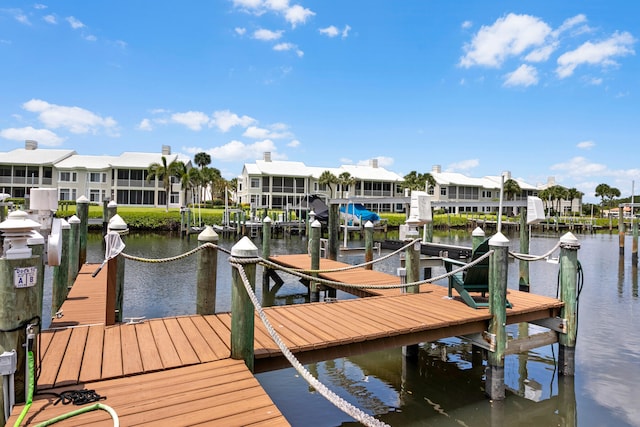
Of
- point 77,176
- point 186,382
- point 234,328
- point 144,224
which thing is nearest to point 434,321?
point 234,328

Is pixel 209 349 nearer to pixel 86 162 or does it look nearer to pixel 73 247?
pixel 73 247

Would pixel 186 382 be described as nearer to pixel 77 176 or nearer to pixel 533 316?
pixel 533 316

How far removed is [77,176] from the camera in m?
53.1

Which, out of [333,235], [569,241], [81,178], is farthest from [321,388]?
[81,178]

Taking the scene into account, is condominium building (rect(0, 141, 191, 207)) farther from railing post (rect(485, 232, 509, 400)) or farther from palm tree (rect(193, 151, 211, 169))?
railing post (rect(485, 232, 509, 400))

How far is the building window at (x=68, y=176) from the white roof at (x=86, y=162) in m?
0.98

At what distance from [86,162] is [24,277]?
195ft

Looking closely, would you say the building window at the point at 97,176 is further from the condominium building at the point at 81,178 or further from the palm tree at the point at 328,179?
the palm tree at the point at 328,179

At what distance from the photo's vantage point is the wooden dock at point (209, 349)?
3668mm

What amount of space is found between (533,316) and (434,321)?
255 cm

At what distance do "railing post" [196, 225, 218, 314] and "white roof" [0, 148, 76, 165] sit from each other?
56616 millimetres

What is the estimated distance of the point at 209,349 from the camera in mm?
5020

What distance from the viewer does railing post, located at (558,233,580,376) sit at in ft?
25.0

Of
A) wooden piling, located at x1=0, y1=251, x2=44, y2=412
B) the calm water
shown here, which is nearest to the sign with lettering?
wooden piling, located at x1=0, y1=251, x2=44, y2=412
